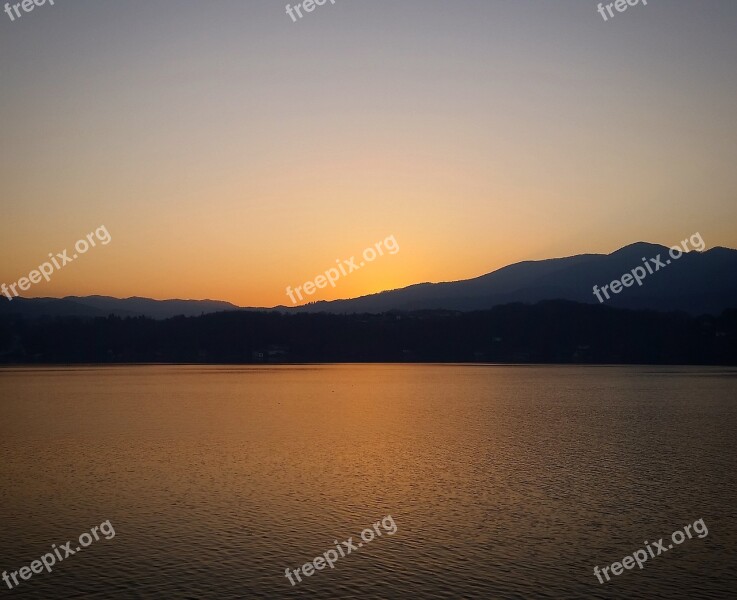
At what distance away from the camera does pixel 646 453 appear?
42250 mm

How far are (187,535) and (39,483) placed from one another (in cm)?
1253

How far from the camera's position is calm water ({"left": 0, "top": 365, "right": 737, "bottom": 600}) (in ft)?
65.3

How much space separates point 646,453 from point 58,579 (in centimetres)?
3405

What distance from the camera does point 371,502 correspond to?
29000 millimetres

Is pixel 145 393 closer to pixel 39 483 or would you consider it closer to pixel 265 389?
pixel 265 389

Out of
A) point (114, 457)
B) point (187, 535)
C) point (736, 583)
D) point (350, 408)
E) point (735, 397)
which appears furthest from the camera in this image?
point (735, 397)

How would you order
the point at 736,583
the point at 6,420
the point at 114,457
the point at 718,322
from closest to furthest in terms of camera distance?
the point at 736,583 < the point at 114,457 < the point at 6,420 < the point at 718,322

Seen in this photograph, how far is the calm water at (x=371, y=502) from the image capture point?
19891 millimetres

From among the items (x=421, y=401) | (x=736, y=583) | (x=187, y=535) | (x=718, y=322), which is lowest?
(x=718, y=322)

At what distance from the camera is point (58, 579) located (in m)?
19.9

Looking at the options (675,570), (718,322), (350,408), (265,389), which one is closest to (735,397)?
(350,408)

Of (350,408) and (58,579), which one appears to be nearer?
(58,579)

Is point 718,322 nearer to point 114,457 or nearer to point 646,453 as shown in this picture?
point 646,453

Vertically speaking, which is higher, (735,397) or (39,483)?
(39,483)
